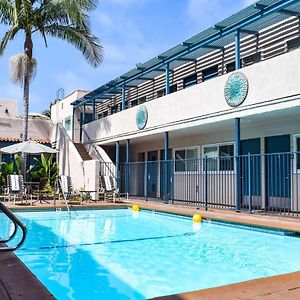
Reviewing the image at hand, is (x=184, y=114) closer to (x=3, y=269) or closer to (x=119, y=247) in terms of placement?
(x=119, y=247)

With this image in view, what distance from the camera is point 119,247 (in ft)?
29.6

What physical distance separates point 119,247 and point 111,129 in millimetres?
12977

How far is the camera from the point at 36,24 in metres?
19.6

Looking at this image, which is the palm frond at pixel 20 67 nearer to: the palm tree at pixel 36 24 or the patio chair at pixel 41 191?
the palm tree at pixel 36 24

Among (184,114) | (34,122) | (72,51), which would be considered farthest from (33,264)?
(34,122)

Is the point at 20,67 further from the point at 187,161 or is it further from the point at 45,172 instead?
the point at 187,161

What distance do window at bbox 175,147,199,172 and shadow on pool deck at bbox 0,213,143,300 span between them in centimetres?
923

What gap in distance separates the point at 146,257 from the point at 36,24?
50.2 feet

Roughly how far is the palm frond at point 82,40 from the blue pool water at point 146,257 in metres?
10.9

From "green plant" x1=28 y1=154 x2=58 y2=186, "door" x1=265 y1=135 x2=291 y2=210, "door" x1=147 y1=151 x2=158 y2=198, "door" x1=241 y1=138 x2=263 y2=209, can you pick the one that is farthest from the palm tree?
"door" x1=265 y1=135 x2=291 y2=210

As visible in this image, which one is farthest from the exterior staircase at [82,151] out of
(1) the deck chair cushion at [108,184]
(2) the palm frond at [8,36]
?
(2) the palm frond at [8,36]

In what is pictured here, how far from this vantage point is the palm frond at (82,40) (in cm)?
2042

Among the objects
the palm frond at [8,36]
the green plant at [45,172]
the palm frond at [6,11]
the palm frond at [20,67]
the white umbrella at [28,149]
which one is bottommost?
the green plant at [45,172]

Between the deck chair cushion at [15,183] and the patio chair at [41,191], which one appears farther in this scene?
the patio chair at [41,191]
